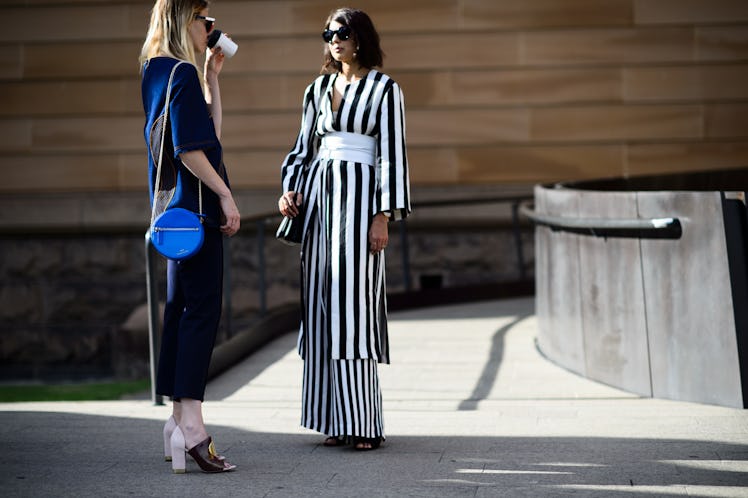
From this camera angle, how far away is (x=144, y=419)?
6148mm

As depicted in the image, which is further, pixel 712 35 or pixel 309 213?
pixel 712 35

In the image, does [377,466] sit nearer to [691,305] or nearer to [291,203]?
[291,203]

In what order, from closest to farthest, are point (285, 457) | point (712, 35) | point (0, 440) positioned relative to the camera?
point (285, 457) < point (0, 440) < point (712, 35)

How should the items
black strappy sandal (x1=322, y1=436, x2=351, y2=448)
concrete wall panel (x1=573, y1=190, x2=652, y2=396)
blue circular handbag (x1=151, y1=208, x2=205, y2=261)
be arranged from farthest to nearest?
1. concrete wall panel (x1=573, y1=190, x2=652, y2=396)
2. black strappy sandal (x1=322, y1=436, x2=351, y2=448)
3. blue circular handbag (x1=151, y1=208, x2=205, y2=261)

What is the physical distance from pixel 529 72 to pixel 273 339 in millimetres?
5225

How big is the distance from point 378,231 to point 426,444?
93cm

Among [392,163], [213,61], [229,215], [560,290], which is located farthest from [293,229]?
[560,290]

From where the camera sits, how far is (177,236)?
4.71 meters

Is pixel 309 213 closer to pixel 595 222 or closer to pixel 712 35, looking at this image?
pixel 595 222

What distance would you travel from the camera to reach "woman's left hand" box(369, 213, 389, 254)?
5289mm

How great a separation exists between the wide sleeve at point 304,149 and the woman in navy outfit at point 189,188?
0.59 m

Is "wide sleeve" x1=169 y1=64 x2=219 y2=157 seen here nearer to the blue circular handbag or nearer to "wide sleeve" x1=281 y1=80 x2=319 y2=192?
the blue circular handbag

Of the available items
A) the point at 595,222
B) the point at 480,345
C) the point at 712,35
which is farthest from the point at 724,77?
the point at 595,222

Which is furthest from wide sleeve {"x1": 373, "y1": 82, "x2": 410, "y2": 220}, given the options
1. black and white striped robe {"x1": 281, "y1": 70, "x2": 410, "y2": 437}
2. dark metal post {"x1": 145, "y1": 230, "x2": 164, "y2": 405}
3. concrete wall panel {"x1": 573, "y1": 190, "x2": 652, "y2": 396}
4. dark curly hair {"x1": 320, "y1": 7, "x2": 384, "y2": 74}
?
dark metal post {"x1": 145, "y1": 230, "x2": 164, "y2": 405}
